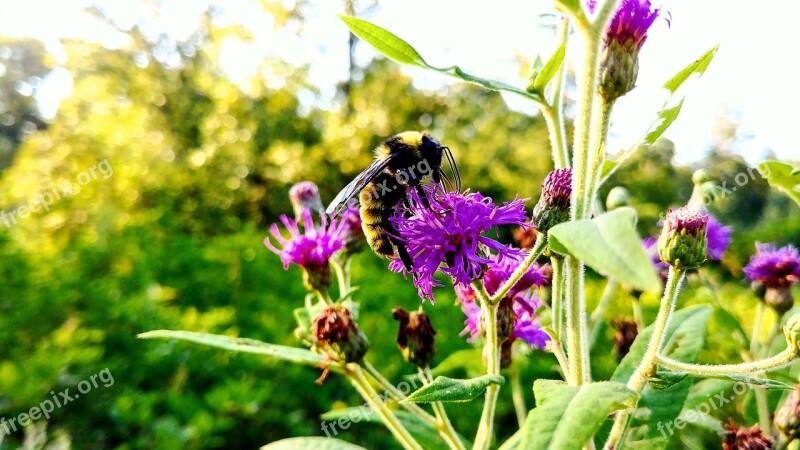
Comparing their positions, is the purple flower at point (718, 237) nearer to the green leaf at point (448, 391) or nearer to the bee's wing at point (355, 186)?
the bee's wing at point (355, 186)

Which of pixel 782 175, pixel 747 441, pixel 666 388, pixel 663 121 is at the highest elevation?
pixel 663 121

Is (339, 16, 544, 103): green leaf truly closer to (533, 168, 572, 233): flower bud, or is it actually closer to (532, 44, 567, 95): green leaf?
(532, 44, 567, 95): green leaf

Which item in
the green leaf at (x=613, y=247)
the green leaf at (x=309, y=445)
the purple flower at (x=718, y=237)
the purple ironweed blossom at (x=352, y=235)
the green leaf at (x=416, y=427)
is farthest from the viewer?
the purple flower at (x=718, y=237)

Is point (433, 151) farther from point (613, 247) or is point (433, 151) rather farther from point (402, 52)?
point (613, 247)

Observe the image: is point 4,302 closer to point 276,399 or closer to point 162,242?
point 276,399

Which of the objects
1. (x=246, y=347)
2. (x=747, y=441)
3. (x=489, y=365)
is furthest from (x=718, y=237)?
(x=246, y=347)

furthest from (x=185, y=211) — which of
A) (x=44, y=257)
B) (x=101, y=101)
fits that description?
(x=44, y=257)

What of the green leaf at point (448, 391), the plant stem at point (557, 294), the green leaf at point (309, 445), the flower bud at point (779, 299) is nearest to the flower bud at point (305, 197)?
the green leaf at point (309, 445)
